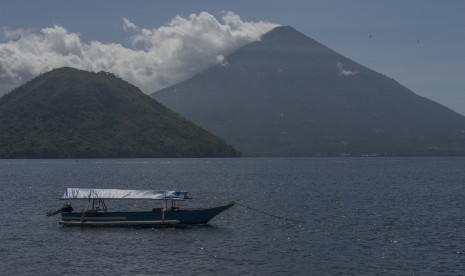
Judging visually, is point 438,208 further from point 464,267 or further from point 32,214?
point 32,214

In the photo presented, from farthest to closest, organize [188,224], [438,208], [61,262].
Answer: [438,208] < [188,224] < [61,262]

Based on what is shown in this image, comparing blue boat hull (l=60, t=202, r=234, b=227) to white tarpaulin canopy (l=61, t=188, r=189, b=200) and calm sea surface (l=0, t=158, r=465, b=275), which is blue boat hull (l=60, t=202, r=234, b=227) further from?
white tarpaulin canopy (l=61, t=188, r=189, b=200)

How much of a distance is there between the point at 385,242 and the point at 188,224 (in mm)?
19014

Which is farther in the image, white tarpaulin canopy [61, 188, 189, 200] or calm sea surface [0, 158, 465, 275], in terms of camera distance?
white tarpaulin canopy [61, 188, 189, 200]

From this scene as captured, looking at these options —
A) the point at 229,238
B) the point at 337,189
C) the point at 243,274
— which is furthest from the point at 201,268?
the point at 337,189

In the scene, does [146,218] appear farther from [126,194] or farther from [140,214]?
[126,194]

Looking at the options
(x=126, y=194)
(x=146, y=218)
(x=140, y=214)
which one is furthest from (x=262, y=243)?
(x=126, y=194)

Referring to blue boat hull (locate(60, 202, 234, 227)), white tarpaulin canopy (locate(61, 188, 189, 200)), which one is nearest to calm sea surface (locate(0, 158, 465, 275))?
blue boat hull (locate(60, 202, 234, 227))

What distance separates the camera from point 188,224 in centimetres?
6266

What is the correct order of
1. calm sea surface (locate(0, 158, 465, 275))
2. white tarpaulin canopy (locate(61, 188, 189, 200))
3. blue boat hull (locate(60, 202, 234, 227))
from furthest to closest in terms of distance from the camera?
white tarpaulin canopy (locate(61, 188, 189, 200)) → blue boat hull (locate(60, 202, 234, 227)) → calm sea surface (locate(0, 158, 465, 275))

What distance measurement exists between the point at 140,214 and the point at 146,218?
2.20ft

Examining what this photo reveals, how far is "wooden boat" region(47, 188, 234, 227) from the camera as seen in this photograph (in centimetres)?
6166

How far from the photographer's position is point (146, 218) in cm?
6166

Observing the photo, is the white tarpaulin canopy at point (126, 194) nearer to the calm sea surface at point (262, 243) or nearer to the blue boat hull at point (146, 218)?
the blue boat hull at point (146, 218)
